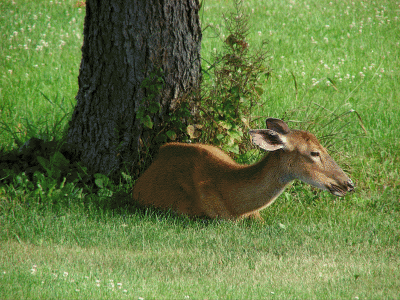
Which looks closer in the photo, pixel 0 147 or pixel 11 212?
pixel 11 212

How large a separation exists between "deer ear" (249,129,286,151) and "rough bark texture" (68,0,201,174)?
1402 millimetres

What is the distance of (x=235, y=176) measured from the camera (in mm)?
4969

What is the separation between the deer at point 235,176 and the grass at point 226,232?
0.58 feet

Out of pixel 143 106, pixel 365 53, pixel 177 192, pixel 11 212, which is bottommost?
pixel 11 212

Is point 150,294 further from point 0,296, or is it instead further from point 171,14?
point 171,14

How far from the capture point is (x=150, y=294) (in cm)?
368

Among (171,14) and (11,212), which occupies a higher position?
(171,14)

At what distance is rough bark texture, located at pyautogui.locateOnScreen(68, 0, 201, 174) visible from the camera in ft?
18.4

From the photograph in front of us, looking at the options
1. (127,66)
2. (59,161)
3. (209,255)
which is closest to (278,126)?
(209,255)

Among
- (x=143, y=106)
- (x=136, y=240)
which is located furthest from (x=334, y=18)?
(x=136, y=240)

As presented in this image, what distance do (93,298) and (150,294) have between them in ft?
1.27

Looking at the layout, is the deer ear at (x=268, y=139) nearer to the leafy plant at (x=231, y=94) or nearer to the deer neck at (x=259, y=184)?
the deer neck at (x=259, y=184)

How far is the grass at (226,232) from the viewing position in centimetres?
387

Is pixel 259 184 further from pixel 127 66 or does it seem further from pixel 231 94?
pixel 127 66
